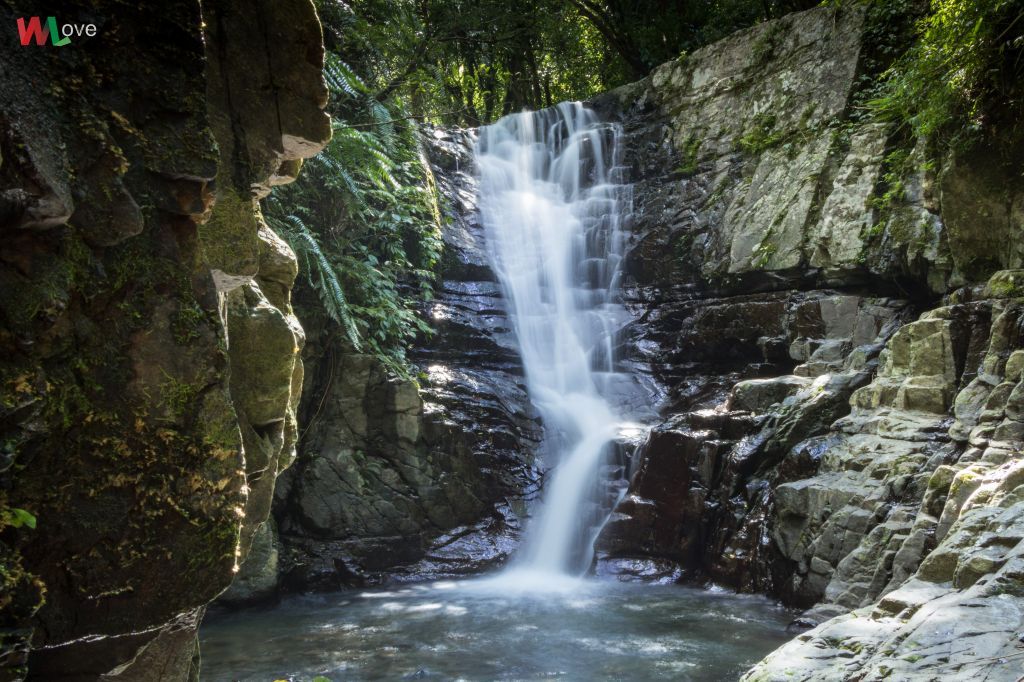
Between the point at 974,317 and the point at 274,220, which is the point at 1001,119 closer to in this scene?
the point at 974,317

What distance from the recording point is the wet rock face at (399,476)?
10.0 m

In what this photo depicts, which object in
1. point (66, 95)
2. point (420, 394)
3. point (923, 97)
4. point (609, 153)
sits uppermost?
point (609, 153)

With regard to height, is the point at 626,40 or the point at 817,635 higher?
the point at 626,40

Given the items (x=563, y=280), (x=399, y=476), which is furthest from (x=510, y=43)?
(x=399, y=476)

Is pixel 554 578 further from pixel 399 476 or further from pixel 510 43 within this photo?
pixel 510 43

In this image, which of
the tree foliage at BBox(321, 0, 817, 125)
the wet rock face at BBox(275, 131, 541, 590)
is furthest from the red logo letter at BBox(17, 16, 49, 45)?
the wet rock face at BBox(275, 131, 541, 590)

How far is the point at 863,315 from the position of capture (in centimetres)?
1056

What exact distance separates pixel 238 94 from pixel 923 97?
827 cm

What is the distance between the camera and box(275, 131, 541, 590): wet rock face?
10016 millimetres

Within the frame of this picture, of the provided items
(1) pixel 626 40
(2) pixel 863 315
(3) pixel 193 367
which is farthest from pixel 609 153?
(3) pixel 193 367
